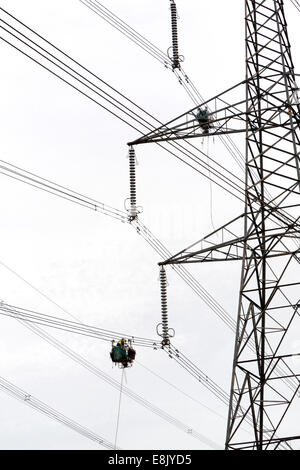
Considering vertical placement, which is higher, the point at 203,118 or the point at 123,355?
the point at 203,118

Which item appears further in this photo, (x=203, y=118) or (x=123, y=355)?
(x=123, y=355)

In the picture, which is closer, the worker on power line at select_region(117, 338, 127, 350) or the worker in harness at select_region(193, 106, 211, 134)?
the worker in harness at select_region(193, 106, 211, 134)

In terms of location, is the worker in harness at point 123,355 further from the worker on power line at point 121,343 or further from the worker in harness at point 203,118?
the worker in harness at point 203,118

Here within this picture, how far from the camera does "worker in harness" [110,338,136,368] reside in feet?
111

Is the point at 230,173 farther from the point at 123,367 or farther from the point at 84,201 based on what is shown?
the point at 123,367

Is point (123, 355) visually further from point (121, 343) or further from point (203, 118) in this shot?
point (203, 118)

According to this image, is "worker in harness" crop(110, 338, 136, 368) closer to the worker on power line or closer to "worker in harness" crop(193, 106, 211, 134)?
the worker on power line

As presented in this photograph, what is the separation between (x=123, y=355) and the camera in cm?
3397

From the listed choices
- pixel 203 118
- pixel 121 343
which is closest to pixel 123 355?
pixel 121 343

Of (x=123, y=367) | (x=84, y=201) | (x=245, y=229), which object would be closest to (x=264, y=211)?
(x=245, y=229)

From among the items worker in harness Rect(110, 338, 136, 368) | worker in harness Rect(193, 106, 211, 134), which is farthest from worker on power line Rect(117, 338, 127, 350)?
worker in harness Rect(193, 106, 211, 134)

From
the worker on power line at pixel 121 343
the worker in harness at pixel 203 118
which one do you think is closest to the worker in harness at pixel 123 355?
the worker on power line at pixel 121 343
